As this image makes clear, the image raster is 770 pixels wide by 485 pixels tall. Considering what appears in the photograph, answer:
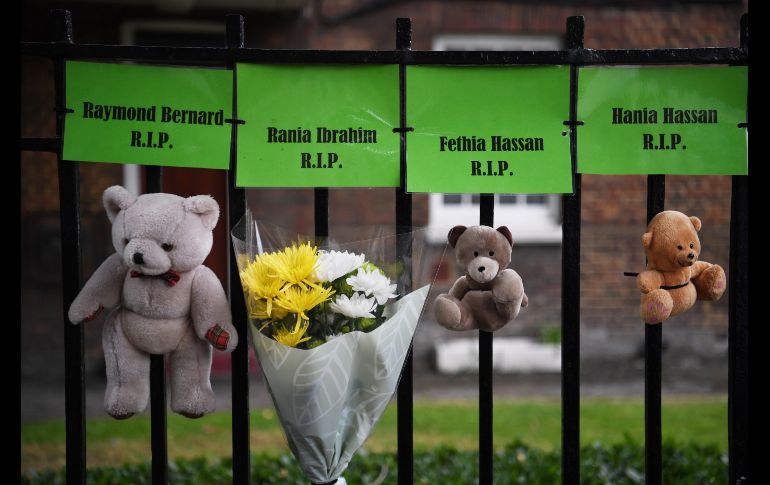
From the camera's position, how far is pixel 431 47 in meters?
7.30

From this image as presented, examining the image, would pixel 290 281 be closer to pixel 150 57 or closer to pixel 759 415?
pixel 150 57

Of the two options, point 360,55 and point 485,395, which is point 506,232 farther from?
point 360,55

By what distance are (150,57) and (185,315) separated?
675 millimetres

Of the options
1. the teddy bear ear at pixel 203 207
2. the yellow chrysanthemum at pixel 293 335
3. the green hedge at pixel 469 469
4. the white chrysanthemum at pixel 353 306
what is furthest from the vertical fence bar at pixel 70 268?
the green hedge at pixel 469 469

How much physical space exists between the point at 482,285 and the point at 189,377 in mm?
801

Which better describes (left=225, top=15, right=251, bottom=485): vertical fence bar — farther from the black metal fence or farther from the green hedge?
the green hedge

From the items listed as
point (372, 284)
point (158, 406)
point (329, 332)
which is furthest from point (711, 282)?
point (158, 406)

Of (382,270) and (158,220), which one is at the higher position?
(158,220)

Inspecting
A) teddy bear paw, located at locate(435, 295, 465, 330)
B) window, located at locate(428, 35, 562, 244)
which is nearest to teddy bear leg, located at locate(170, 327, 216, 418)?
teddy bear paw, located at locate(435, 295, 465, 330)

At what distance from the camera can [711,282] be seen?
2.14m

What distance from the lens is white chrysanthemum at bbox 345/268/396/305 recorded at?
1848 mm

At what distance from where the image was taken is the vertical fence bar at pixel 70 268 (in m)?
2.12

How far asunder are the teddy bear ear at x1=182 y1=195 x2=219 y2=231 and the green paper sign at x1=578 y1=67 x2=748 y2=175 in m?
0.98

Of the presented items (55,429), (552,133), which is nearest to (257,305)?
(552,133)
